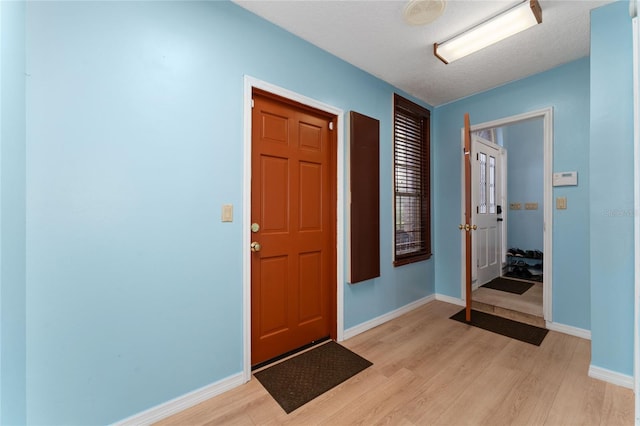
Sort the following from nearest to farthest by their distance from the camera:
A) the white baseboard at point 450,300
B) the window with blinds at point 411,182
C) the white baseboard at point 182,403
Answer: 1. the white baseboard at point 182,403
2. the window with blinds at point 411,182
3. the white baseboard at point 450,300

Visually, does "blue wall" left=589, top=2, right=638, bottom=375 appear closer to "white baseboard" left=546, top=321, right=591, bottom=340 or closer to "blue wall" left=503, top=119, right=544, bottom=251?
"white baseboard" left=546, top=321, right=591, bottom=340

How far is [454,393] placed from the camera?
1.70 metres

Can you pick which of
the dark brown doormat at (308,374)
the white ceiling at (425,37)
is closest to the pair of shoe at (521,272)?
the white ceiling at (425,37)

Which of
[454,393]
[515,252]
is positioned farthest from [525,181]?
[454,393]

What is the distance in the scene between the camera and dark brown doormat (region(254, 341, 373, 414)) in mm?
1681

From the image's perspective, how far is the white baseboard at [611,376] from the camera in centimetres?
174

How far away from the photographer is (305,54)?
218 cm

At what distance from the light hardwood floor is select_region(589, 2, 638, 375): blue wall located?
1.11 feet

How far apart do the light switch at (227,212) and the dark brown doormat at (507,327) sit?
2673 mm

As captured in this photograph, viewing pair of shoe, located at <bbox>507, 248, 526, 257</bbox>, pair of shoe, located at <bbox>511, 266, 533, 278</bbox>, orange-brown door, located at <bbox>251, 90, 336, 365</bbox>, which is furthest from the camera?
pair of shoe, located at <bbox>507, 248, 526, 257</bbox>

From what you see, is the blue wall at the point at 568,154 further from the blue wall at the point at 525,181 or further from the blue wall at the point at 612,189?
the blue wall at the point at 525,181

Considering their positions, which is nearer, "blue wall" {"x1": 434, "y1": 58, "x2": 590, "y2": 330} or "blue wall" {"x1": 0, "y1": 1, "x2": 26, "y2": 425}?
"blue wall" {"x1": 0, "y1": 1, "x2": 26, "y2": 425}

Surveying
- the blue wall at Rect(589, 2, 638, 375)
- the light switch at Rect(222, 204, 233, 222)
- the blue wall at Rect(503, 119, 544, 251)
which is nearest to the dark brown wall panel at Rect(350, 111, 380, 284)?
the light switch at Rect(222, 204, 233, 222)

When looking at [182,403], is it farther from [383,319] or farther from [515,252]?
[515,252]
